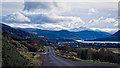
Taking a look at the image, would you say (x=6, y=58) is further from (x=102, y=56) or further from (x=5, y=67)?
(x=102, y=56)

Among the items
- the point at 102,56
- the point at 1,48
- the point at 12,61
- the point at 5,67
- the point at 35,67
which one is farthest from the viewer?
the point at 102,56

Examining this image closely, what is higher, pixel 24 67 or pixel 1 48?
pixel 1 48

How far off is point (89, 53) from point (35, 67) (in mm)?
32970

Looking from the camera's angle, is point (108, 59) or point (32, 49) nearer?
point (108, 59)

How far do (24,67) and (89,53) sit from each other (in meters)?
35.3

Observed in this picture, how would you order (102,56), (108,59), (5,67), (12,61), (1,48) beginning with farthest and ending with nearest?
(102,56), (108,59), (1,48), (12,61), (5,67)

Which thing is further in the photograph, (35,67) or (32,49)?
(32,49)

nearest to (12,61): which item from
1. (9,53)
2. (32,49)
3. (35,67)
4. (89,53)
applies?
(9,53)

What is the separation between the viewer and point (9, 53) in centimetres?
1819

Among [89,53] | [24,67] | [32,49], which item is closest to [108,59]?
[89,53]

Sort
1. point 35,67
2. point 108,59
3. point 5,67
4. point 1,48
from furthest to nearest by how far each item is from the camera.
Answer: point 108,59 → point 35,67 → point 1,48 → point 5,67

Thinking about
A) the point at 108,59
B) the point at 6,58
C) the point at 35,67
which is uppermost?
the point at 6,58

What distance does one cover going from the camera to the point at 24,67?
17031mm

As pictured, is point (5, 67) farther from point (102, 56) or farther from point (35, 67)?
point (102, 56)
